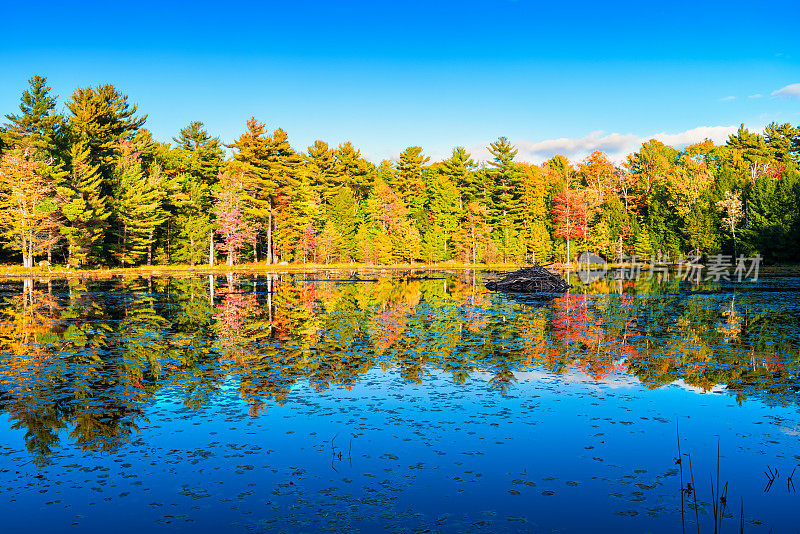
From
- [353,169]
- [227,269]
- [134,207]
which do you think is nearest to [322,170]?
[353,169]

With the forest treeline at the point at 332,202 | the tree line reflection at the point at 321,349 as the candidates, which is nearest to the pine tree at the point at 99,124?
the forest treeline at the point at 332,202

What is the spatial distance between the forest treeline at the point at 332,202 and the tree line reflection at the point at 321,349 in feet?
104

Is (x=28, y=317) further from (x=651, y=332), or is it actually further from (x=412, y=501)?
(x=651, y=332)

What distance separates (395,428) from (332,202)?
6636 cm

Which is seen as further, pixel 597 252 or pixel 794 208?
pixel 597 252

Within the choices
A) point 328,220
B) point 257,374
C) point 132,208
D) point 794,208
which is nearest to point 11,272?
point 132,208

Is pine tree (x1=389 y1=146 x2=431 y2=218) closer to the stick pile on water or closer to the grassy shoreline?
the grassy shoreline

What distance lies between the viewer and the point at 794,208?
56.5 metres

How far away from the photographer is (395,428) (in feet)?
26.2

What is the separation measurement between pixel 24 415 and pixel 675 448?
9105 millimetres

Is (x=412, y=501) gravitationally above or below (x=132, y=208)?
below

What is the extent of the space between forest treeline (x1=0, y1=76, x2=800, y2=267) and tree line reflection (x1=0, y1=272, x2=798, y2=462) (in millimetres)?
31564

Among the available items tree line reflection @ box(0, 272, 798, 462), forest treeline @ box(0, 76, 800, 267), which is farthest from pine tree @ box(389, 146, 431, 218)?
tree line reflection @ box(0, 272, 798, 462)

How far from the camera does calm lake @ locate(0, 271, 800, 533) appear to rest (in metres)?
5.51
